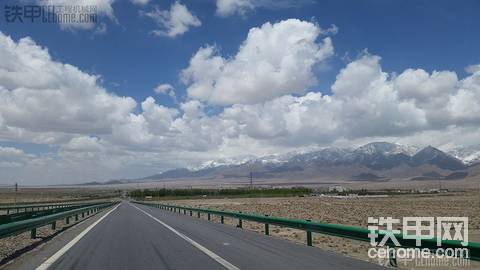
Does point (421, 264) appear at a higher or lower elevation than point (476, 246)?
lower

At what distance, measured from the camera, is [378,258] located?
15.1 m

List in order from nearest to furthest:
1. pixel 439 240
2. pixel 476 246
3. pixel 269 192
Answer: pixel 476 246
pixel 439 240
pixel 269 192

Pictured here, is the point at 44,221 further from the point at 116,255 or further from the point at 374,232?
the point at 374,232

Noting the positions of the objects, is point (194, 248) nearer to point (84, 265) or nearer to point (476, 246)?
point (84, 265)

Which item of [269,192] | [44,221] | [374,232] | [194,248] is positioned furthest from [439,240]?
[269,192]

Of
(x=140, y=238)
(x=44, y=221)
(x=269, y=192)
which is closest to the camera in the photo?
(x=140, y=238)

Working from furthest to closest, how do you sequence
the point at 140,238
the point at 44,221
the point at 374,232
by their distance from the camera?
the point at 44,221, the point at 140,238, the point at 374,232

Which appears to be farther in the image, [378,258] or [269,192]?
[269,192]

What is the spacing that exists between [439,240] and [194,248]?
7.49m

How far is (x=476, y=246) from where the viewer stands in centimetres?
1035

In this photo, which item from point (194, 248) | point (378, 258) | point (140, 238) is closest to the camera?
point (378, 258)

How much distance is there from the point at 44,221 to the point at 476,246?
17045 millimetres

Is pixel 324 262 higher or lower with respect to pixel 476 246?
lower

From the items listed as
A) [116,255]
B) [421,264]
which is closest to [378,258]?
[421,264]
